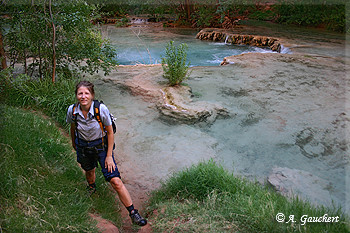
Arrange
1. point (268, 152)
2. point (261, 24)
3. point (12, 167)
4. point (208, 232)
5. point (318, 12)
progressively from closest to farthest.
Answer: point (208, 232) → point (12, 167) → point (268, 152) → point (318, 12) → point (261, 24)

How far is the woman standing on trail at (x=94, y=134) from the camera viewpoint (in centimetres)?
279

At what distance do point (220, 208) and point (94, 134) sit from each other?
1.35 metres

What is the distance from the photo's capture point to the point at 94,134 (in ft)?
9.33

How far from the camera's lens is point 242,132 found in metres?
4.92

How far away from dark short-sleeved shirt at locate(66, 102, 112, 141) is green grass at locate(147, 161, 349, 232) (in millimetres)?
969

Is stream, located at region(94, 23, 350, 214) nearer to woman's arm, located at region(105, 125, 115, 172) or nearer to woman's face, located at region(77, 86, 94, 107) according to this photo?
woman's arm, located at region(105, 125, 115, 172)

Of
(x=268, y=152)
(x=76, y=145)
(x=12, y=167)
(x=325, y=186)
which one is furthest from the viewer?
(x=268, y=152)

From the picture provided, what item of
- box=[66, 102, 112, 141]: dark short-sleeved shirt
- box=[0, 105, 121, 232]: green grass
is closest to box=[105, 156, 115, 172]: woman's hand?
box=[66, 102, 112, 141]: dark short-sleeved shirt

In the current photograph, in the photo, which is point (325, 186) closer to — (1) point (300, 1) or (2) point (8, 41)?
(2) point (8, 41)

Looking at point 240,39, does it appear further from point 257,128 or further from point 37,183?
point 37,183

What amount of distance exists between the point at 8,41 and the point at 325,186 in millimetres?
5695

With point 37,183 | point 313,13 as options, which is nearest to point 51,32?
point 37,183

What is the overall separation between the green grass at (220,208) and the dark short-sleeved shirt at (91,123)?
969 mm

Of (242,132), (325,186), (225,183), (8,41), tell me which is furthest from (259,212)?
(8,41)
